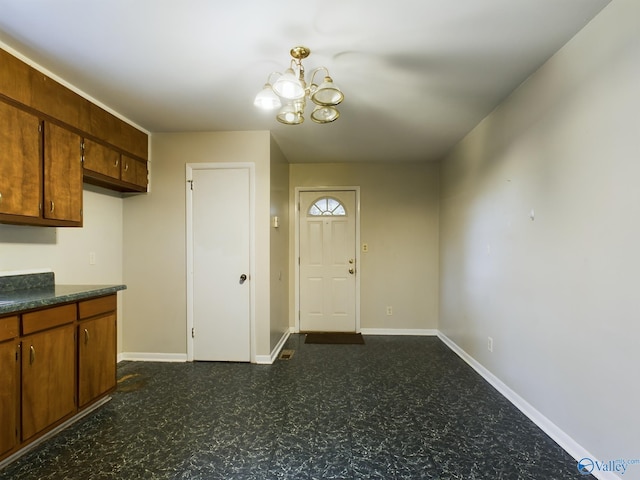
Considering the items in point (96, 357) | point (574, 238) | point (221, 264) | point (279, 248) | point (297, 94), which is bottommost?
point (96, 357)

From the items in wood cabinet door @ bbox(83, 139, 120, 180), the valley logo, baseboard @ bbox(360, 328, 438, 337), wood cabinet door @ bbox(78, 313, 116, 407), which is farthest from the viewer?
baseboard @ bbox(360, 328, 438, 337)

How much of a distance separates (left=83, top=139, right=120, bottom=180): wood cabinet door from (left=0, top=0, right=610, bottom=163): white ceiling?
401 mm

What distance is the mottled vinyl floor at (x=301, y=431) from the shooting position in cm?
173

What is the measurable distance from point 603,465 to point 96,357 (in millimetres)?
3134

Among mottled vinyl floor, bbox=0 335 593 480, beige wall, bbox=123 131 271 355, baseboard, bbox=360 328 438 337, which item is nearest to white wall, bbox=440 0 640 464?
mottled vinyl floor, bbox=0 335 593 480

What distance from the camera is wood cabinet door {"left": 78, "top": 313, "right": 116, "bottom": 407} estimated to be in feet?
7.02

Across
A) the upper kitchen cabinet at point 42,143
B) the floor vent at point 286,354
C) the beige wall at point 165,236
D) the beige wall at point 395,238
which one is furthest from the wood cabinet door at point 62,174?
the beige wall at point 395,238

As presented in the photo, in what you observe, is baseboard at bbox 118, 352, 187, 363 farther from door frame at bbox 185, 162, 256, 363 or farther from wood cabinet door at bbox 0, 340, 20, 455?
wood cabinet door at bbox 0, 340, 20, 455

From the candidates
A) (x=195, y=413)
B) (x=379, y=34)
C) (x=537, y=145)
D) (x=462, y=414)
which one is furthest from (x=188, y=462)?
(x=537, y=145)

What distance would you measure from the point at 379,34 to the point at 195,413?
2.80 meters

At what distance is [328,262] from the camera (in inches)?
181

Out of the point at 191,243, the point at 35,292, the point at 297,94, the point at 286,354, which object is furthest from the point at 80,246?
the point at 297,94

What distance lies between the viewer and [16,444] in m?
1.70

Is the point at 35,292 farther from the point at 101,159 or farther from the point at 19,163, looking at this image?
the point at 101,159
